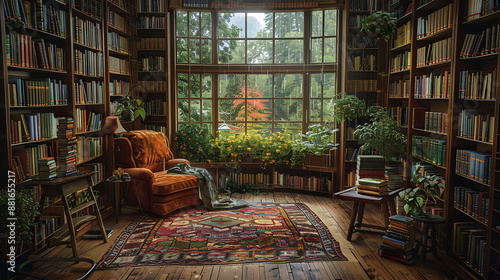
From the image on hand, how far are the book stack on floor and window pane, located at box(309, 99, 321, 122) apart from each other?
10.2ft

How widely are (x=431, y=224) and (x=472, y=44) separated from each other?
5.74ft

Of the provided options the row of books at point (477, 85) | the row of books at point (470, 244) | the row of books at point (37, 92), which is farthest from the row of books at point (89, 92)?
the row of books at point (470, 244)

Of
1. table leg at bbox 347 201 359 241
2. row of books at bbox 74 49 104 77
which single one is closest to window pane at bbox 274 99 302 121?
Result: table leg at bbox 347 201 359 241

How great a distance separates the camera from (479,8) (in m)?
3.53

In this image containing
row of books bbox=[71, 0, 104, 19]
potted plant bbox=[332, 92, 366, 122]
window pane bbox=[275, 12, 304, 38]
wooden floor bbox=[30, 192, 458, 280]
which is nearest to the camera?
wooden floor bbox=[30, 192, 458, 280]

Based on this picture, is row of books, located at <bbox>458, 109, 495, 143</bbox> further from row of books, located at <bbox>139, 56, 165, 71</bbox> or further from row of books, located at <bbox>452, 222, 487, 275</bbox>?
row of books, located at <bbox>139, 56, 165, 71</bbox>

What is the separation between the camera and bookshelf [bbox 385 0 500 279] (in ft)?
11.3

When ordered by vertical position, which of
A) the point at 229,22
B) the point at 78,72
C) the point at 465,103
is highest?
the point at 229,22

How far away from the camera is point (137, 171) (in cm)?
541

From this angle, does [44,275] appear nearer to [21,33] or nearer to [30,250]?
[30,250]

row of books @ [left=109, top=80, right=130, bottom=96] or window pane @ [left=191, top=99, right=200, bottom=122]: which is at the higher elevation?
row of books @ [left=109, top=80, right=130, bottom=96]

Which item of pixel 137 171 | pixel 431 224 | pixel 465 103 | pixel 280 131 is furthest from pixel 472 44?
pixel 137 171

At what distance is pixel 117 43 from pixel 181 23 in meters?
1.27

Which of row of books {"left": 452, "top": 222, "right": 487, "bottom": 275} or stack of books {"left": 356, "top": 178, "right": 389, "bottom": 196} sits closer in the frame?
row of books {"left": 452, "top": 222, "right": 487, "bottom": 275}
